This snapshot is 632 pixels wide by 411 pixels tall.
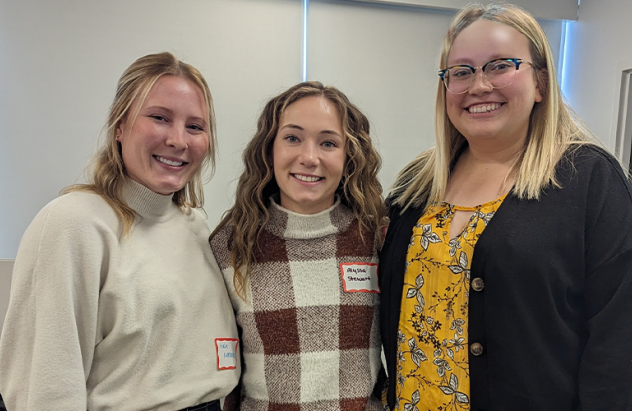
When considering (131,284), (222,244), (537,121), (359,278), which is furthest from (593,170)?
(131,284)

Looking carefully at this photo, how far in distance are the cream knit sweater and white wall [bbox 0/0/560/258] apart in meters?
1.76

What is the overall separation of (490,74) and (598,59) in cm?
250

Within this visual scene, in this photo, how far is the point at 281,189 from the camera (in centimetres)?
141

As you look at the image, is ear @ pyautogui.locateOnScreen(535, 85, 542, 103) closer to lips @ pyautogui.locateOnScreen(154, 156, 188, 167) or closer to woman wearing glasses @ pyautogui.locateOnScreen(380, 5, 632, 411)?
woman wearing glasses @ pyautogui.locateOnScreen(380, 5, 632, 411)

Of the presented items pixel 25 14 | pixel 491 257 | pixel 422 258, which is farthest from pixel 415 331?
pixel 25 14

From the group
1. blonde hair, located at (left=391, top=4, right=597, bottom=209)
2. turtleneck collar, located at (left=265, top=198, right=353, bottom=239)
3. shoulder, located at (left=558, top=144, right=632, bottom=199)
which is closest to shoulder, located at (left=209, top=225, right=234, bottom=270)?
turtleneck collar, located at (left=265, top=198, right=353, bottom=239)

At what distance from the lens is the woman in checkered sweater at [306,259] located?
1.27 m

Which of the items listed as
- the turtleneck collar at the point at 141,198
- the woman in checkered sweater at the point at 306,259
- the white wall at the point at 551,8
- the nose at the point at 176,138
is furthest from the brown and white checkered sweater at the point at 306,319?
the white wall at the point at 551,8

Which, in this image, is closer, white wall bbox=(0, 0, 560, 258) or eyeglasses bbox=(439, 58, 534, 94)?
eyeglasses bbox=(439, 58, 534, 94)

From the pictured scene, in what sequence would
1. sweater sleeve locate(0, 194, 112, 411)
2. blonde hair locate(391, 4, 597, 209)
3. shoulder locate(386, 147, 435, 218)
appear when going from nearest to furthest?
sweater sleeve locate(0, 194, 112, 411), blonde hair locate(391, 4, 597, 209), shoulder locate(386, 147, 435, 218)

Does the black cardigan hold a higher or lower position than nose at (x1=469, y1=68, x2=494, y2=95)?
lower

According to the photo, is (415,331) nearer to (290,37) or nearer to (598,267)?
(598,267)

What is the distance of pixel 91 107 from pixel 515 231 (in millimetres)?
2706

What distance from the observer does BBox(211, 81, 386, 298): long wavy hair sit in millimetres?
1384
